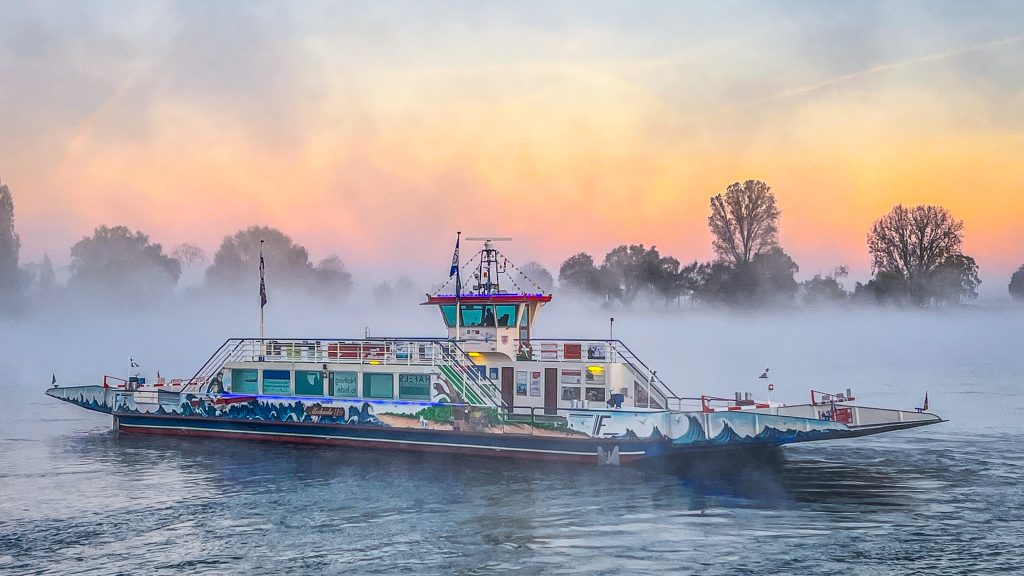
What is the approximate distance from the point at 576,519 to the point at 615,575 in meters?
5.08

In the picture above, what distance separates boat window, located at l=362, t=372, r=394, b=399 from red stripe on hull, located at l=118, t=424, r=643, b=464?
6.87 feet

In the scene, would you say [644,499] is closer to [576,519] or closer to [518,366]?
[576,519]

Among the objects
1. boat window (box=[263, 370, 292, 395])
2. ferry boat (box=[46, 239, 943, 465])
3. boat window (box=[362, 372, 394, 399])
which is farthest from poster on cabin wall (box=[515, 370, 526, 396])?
boat window (box=[263, 370, 292, 395])

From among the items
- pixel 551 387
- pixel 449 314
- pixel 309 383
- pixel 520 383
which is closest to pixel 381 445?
pixel 309 383

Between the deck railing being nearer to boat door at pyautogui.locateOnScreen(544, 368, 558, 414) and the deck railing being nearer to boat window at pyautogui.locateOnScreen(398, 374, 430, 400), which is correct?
boat door at pyautogui.locateOnScreen(544, 368, 558, 414)

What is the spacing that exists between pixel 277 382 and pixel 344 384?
3765 mm

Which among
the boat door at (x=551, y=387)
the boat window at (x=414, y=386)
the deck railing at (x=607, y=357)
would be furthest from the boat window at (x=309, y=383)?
the boat door at (x=551, y=387)

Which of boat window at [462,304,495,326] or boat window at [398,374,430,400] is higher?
boat window at [462,304,495,326]

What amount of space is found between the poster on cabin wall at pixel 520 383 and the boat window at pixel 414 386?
3.82 meters

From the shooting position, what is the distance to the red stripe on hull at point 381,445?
35.6 metres

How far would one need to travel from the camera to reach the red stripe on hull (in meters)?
Answer: 35.6

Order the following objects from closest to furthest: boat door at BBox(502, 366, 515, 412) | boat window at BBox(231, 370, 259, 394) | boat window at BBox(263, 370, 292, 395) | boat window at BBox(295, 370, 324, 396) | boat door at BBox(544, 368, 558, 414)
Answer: boat door at BBox(544, 368, 558, 414) < boat door at BBox(502, 366, 515, 412) < boat window at BBox(295, 370, 324, 396) < boat window at BBox(263, 370, 292, 395) < boat window at BBox(231, 370, 259, 394)

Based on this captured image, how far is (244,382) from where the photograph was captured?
4350 cm

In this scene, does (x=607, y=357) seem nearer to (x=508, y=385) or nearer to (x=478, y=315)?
(x=508, y=385)
